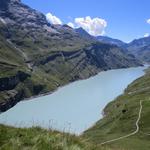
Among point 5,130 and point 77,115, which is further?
point 77,115

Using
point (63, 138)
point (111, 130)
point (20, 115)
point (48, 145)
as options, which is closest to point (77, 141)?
point (63, 138)

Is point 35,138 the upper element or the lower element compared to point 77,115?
lower

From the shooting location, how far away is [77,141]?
→ 12695mm

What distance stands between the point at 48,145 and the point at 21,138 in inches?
36.0

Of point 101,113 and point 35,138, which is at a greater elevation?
point 101,113

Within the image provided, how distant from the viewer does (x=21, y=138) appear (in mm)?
11477

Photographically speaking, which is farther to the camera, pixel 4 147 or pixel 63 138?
pixel 63 138

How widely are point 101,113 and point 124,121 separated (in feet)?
201

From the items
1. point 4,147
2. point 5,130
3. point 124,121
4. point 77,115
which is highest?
point 77,115

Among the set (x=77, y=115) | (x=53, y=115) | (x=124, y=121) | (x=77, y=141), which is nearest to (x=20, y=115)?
(x=53, y=115)

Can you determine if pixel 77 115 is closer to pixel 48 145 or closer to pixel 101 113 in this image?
pixel 101 113

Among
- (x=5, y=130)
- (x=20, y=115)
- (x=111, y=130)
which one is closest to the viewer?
(x=5, y=130)

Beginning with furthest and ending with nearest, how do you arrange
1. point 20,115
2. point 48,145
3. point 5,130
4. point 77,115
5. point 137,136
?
point 20,115 < point 77,115 < point 137,136 < point 5,130 < point 48,145

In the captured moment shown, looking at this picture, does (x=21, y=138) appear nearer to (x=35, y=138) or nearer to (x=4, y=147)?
(x=35, y=138)
